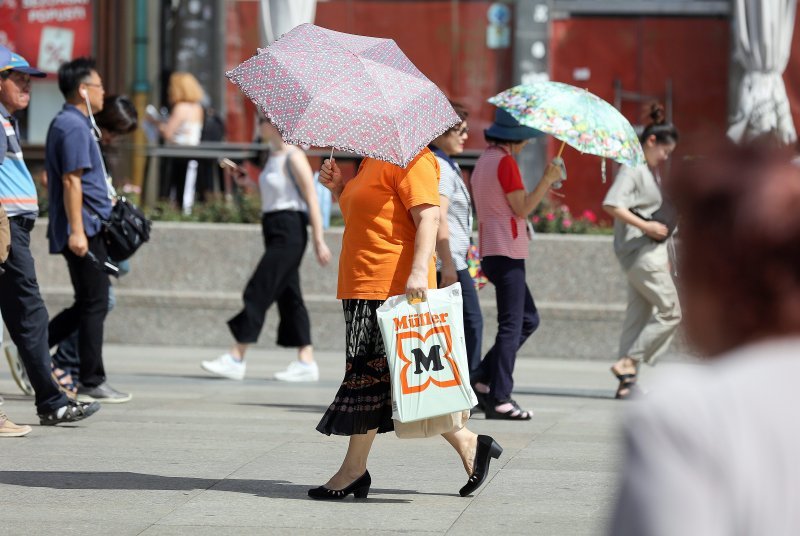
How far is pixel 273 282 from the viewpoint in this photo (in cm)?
930

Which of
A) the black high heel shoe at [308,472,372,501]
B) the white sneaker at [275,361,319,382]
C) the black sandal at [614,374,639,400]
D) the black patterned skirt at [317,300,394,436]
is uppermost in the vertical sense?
the black patterned skirt at [317,300,394,436]

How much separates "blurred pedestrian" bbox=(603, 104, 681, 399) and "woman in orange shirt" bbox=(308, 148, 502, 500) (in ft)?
11.1

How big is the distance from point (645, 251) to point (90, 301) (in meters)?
3.32

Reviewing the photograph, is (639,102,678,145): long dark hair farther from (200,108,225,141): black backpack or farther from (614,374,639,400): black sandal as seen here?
(200,108,225,141): black backpack

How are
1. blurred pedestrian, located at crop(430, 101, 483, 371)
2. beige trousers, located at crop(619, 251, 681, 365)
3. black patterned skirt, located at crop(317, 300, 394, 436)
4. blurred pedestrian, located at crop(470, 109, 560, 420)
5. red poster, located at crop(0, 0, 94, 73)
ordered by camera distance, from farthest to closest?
red poster, located at crop(0, 0, 94, 73) → beige trousers, located at crop(619, 251, 681, 365) → blurred pedestrian, located at crop(470, 109, 560, 420) → blurred pedestrian, located at crop(430, 101, 483, 371) → black patterned skirt, located at crop(317, 300, 394, 436)

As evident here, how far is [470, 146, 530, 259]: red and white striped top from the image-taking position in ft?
25.1

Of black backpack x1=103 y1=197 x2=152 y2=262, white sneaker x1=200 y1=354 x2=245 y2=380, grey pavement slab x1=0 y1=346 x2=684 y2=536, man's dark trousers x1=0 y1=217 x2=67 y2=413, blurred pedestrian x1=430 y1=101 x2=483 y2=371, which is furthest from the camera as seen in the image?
white sneaker x1=200 y1=354 x2=245 y2=380

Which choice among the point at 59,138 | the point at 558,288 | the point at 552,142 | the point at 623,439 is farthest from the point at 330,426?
the point at 552,142

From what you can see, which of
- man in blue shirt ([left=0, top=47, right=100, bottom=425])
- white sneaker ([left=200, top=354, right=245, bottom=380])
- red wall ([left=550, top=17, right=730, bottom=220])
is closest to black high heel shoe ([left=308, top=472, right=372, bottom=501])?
man in blue shirt ([left=0, top=47, right=100, bottom=425])

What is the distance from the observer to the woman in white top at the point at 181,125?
47.8ft

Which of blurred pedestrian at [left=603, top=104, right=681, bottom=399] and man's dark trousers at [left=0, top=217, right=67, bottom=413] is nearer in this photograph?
man's dark trousers at [left=0, top=217, right=67, bottom=413]

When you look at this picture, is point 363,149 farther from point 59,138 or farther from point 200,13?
point 200,13

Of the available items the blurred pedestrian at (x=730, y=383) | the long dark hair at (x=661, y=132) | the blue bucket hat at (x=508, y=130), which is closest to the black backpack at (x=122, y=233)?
the blue bucket hat at (x=508, y=130)

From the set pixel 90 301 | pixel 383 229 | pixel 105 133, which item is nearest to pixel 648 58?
pixel 105 133
